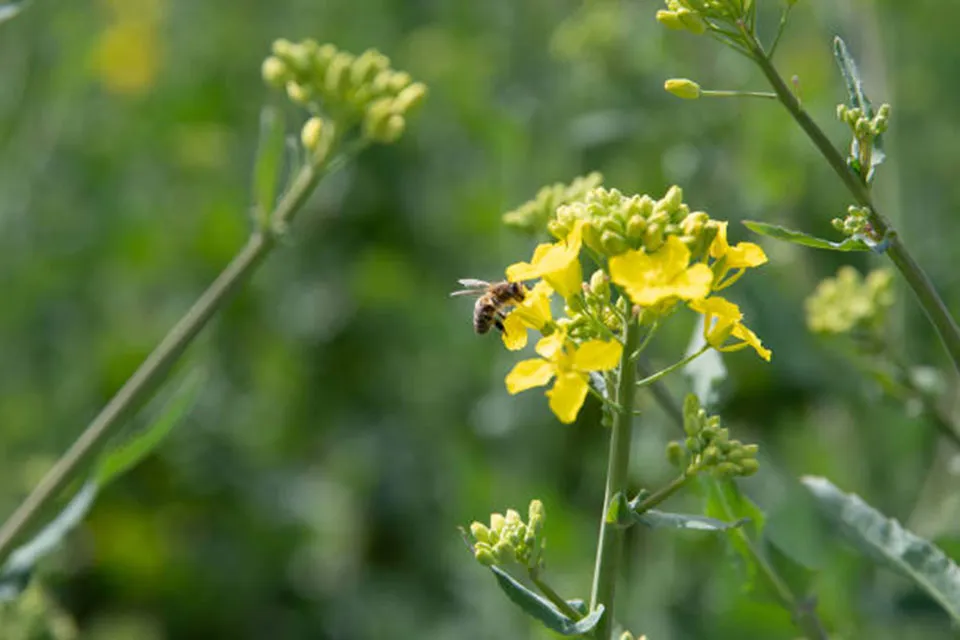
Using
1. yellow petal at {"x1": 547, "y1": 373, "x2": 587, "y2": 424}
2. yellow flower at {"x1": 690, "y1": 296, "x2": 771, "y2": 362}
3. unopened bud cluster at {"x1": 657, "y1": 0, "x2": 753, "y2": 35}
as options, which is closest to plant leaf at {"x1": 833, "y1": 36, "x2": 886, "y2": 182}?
unopened bud cluster at {"x1": 657, "y1": 0, "x2": 753, "y2": 35}

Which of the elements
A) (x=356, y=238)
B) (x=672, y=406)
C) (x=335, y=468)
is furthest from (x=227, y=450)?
(x=672, y=406)

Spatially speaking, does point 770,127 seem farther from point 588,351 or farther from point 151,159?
point 151,159

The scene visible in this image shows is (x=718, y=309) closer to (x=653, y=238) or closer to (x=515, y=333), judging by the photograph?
(x=653, y=238)

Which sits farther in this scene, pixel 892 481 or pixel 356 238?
pixel 356 238

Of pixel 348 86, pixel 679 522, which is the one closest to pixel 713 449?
pixel 679 522

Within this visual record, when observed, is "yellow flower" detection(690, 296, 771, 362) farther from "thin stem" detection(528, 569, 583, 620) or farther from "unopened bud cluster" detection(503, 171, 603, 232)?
"unopened bud cluster" detection(503, 171, 603, 232)

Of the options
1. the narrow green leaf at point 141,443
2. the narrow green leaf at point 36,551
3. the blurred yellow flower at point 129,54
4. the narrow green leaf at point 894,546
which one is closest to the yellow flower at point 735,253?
the narrow green leaf at point 894,546

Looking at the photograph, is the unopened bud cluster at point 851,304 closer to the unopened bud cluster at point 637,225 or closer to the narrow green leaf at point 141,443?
the unopened bud cluster at point 637,225
